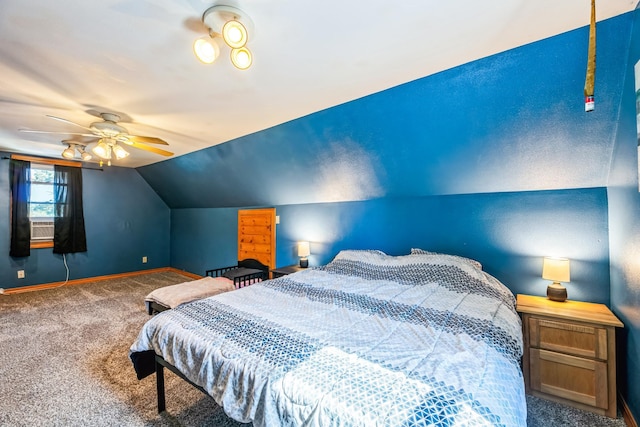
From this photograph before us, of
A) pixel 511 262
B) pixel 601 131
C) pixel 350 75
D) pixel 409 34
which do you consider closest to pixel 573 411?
pixel 511 262

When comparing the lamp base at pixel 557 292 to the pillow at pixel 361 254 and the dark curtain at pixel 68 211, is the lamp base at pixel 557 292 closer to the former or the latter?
the pillow at pixel 361 254

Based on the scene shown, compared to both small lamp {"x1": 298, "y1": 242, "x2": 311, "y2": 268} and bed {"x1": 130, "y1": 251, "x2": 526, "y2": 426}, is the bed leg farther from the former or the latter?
small lamp {"x1": 298, "y1": 242, "x2": 311, "y2": 268}

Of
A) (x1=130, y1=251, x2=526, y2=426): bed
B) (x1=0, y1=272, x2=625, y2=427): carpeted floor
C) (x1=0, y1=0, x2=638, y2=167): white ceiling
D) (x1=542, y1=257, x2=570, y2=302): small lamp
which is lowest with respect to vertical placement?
(x1=0, y1=272, x2=625, y2=427): carpeted floor

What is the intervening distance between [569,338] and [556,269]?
1.65 ft

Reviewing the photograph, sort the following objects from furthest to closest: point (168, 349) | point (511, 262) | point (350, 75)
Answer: point (511, 262)
point (350, 75)
point (168, 349)

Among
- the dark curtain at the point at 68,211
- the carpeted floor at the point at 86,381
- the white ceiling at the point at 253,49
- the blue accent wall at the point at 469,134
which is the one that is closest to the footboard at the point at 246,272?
the carpeted floor at the point at 86,381

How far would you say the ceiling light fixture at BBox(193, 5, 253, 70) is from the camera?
129cm

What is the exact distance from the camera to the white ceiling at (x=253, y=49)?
4.40 ft

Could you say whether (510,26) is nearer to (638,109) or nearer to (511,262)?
(638,109)

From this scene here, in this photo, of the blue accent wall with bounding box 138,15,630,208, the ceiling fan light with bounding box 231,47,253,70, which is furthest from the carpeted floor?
the ceiling fan light with bounding box 231,47,253,70

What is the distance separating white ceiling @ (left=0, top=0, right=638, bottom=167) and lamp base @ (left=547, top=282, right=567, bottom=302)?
1825 millimetres

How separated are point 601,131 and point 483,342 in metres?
1.72

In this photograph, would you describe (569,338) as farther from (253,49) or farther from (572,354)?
(253,49)

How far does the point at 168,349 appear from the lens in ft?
5.29
